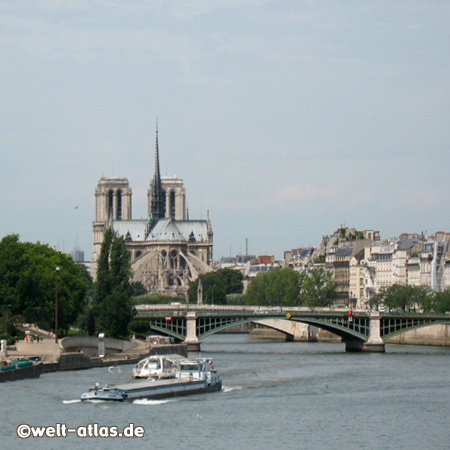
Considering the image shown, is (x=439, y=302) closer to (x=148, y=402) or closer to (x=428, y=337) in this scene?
(x=428, y=337)

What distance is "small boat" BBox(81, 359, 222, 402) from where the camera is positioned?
57.0 m

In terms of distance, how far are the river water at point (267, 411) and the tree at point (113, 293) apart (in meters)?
14.4

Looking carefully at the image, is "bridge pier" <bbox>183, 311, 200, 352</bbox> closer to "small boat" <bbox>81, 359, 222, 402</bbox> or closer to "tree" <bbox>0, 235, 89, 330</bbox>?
"tree" <bbox>0, 235, 89, 330</bbox>

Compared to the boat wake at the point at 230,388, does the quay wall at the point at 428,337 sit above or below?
above

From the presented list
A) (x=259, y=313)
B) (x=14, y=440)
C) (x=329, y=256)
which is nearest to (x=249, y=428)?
(x=14, y=440)

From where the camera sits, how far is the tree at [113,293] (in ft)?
300

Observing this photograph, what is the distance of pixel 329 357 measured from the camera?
8906 cm

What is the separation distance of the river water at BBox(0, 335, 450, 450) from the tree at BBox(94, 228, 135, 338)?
1442 centimetres

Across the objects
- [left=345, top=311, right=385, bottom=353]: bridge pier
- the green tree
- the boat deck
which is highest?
the green tree

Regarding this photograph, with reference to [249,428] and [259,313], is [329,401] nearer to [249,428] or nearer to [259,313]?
[249,428]

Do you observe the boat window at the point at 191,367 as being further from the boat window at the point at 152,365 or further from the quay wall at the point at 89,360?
the quay wall at the point at 89,360

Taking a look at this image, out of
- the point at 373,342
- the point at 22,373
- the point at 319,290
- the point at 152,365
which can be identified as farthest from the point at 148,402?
the point at 319,290

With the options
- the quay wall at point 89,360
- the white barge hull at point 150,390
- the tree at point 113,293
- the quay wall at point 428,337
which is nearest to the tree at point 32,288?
the tree at point 113,293

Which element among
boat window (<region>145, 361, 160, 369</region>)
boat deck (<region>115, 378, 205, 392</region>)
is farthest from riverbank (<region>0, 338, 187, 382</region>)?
boat deck (<region>115, 378, 205, 392</region>)
